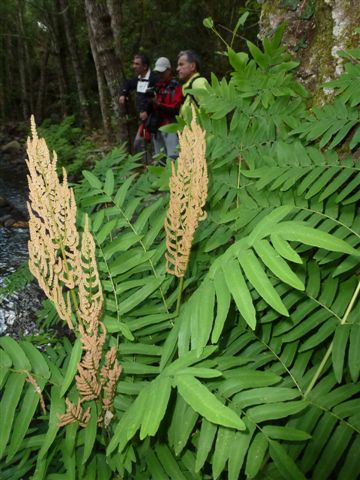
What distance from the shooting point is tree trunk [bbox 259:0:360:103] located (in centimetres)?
244

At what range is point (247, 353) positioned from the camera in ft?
5.63

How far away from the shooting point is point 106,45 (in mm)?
6930

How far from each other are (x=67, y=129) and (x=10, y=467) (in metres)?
9.77

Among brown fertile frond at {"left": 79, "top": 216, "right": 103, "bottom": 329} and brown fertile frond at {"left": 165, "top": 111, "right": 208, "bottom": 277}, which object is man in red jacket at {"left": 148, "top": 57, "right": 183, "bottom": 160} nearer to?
brown fertile frond at {"left": 165, "top": 111, "right": 208, "bottom": 277}

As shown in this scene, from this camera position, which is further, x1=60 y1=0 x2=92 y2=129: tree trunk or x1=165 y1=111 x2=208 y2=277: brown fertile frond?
x1=60 y1=0 x2=92 y2=129: tree trunk

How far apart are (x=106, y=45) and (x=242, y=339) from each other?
6.56 metres

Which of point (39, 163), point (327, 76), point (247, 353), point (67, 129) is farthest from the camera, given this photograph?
point (67, 129)

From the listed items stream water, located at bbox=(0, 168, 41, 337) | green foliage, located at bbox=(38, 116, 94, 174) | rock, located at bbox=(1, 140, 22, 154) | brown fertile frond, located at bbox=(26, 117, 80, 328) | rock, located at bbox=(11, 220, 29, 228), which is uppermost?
brown fertile frond, located at bbox=(26, 117, 80, 328)

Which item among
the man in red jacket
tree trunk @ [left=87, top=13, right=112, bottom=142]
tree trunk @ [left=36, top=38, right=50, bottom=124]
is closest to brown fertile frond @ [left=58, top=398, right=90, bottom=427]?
the man in red jacket

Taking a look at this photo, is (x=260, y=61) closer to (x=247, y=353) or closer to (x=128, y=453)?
(x=247, y=353)

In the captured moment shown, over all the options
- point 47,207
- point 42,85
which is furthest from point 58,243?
point 42,85

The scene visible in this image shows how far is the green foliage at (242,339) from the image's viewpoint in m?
1.13

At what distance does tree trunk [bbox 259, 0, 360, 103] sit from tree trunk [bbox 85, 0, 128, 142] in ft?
14.9

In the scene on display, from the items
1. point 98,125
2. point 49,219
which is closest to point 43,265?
point 49,219
